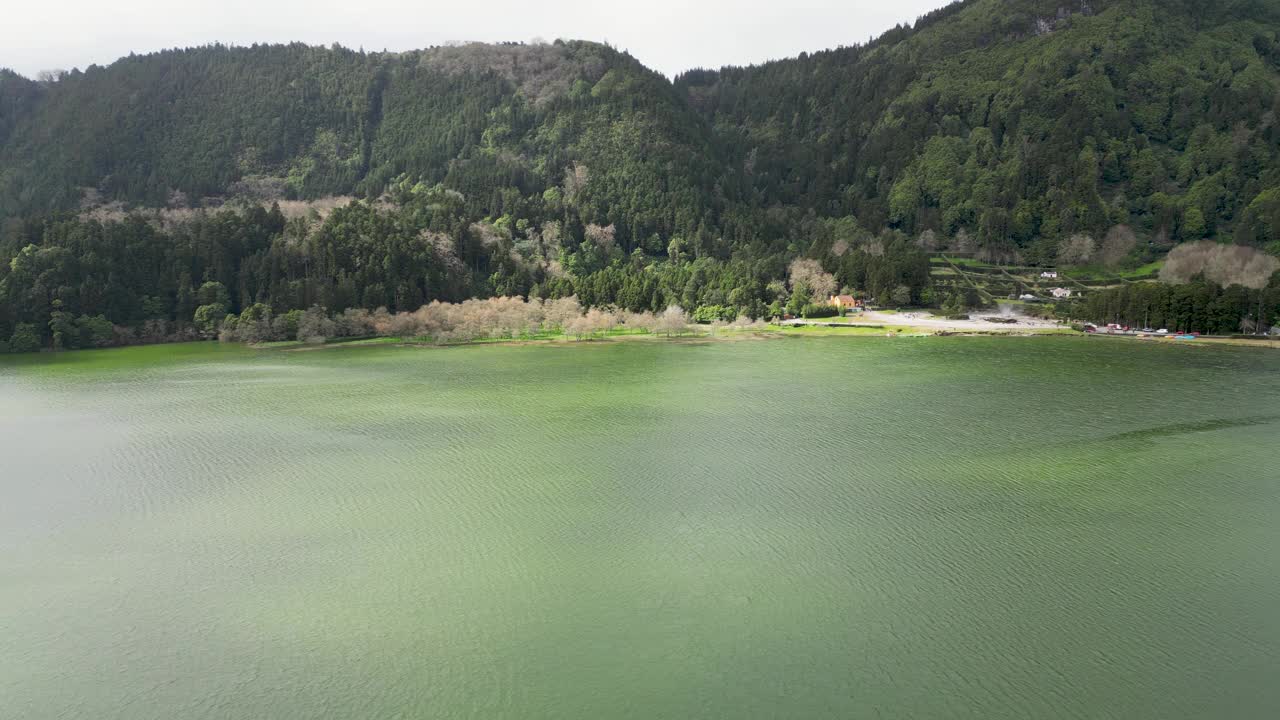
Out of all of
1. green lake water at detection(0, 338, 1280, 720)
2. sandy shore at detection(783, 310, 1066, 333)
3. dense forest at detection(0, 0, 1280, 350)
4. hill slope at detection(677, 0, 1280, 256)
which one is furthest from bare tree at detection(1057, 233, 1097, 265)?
green lake water at detection(0, 338, 1280, 720)

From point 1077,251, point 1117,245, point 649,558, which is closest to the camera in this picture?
point 649,558

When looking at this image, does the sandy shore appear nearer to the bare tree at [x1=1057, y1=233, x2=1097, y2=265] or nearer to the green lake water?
the bare tree at [x1=1057, y1=233, x2=1097, y2=265]

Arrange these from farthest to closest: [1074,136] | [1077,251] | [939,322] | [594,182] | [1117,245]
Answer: [1074,136]
[594,182]
[1077,251]
[1117,245]
[939,322]

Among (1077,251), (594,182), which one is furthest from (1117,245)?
(594,182)

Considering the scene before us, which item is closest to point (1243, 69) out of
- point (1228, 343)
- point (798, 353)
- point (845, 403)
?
point (1228, 343)

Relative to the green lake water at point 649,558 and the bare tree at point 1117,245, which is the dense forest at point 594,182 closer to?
the bare tree at point 1117,245

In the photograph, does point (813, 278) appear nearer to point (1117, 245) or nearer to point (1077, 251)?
point (1077, 251)
